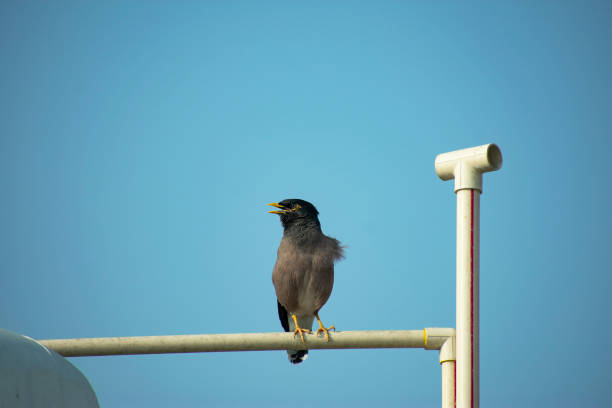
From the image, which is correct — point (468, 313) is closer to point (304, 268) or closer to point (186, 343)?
point (186, 343)

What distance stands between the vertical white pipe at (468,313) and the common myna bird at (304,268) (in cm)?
314

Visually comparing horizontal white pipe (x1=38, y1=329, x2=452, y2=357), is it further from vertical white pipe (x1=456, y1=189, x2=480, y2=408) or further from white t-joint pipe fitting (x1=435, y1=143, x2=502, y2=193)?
white t-joint pipe fitting (x1=435, y1=143, x2=502, y2=193)

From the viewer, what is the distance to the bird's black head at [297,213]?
292 inches

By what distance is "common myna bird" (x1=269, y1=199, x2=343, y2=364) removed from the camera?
7008mm

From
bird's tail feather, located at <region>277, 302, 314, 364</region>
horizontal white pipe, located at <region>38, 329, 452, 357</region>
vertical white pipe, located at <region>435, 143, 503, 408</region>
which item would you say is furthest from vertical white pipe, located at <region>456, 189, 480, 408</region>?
bird's tail feather, located at <region>277, 302, 314, 364</region>

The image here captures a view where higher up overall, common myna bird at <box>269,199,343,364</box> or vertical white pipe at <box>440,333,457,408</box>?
common myna bird at <box>269,199,343,364</box>

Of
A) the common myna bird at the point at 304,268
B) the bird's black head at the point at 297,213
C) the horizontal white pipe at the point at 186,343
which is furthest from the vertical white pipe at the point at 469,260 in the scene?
the bird's black head at the point at 297,213

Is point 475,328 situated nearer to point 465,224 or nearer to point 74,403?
point 465,224

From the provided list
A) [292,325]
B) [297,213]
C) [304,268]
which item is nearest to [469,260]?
[304,268]

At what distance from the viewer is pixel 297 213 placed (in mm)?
7461

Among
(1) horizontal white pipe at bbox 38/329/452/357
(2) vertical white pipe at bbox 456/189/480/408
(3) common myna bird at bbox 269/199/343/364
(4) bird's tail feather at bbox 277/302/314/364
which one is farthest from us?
(4) bird's tail feather at bbox 277/302/314/364

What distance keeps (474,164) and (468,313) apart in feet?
2.71

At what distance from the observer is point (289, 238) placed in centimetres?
726

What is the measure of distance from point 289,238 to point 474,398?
375 cm
